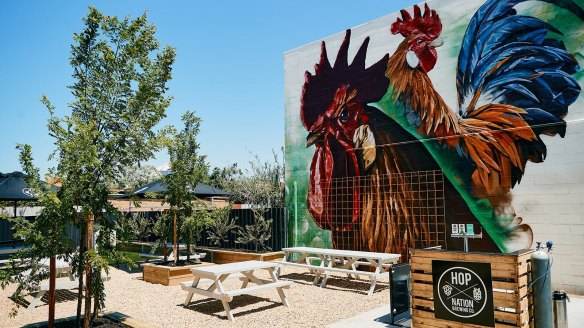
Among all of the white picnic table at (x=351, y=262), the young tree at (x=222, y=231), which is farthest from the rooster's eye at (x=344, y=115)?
the young tree at (x=222, y=231)

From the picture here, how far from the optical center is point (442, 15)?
966 cm

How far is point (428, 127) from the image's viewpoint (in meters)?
9.67

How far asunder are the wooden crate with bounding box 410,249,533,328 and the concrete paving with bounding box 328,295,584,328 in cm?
78

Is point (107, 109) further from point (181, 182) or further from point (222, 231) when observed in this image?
point (222, 231)

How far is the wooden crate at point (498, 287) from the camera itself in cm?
443

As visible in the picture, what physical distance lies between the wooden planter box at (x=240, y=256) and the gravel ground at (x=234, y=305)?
6.41 feet

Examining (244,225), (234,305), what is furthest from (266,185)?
(234,305)

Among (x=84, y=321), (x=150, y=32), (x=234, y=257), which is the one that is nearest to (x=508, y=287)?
(x=84, y=321)

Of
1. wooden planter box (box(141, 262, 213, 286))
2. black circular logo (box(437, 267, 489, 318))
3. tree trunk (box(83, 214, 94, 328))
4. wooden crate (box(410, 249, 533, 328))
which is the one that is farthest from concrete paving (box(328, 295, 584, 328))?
wooden planter box (box(141, 262, 213, 286))

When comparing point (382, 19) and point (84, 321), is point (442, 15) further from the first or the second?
point (84, 321)

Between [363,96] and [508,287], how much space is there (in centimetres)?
726

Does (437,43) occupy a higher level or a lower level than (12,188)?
higher

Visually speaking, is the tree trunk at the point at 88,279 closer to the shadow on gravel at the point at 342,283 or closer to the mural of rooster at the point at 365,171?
the shadow on gravel at the point at 342,283

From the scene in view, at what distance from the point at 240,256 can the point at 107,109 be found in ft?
23.7
